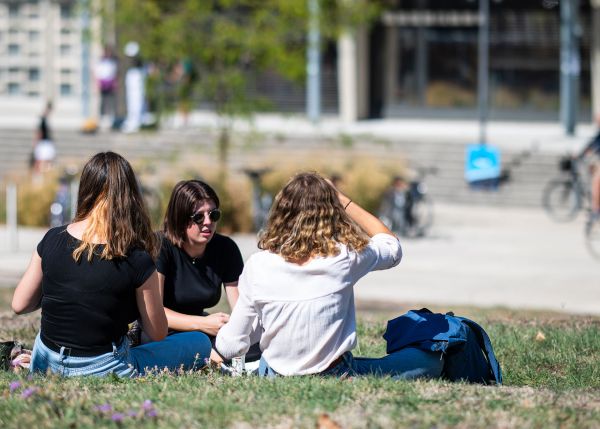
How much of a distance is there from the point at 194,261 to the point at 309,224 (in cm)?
124

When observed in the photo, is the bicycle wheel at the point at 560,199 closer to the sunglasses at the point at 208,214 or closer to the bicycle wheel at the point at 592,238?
the bicycle wheel at the point at 592,238

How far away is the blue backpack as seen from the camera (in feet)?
19.2

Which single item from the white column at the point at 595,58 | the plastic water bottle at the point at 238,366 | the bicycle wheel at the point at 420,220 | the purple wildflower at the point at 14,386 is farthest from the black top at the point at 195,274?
the white column at the point at 595,58

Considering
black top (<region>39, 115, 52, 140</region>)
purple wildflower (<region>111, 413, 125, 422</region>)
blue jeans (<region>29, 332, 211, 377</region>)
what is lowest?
blue jeans (<region>29, 332, 211, 377</region>)

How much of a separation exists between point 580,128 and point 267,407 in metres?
21.8

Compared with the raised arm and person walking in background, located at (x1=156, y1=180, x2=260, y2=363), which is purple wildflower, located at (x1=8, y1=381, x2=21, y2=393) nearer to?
person walking in background, located at (x1=156, y1=180, x2=260, y2=363)

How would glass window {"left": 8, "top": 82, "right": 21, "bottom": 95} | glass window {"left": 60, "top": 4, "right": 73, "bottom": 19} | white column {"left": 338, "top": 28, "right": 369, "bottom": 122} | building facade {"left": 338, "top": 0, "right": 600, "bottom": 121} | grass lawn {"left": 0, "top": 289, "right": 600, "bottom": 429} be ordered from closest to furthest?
grass lawn {"left": 0, "top": 289, "right": 600, "bottom": 429}
building facade {"left": 338, "top": 0, "right": 600, "bottom": 121}
white column {"left": 338, "top": 28, "right": 369, "bottom": 122}
glass window {"left": 60, "top": 4, "right": 73, "bottom": 19}
glass window {"left": 8, "top": 82, "right": 21, "bottom": 95}

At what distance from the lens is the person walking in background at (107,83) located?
27203mm

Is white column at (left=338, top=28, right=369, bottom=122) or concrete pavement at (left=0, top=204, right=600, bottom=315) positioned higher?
white column at (left=338, top=28, right=369, bottom=122)

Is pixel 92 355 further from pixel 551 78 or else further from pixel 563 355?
pixel 551 78

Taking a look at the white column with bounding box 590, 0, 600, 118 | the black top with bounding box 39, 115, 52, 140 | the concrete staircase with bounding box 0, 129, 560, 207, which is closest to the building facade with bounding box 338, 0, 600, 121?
the white column with bounding box 590, 0, 600, 118

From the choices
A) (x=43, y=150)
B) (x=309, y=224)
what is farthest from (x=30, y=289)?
(x=43, y=150)

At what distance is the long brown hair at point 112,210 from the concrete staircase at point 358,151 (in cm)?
1482

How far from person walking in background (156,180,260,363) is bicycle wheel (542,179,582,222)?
13.1 meters
